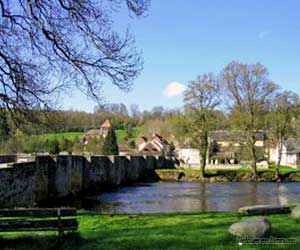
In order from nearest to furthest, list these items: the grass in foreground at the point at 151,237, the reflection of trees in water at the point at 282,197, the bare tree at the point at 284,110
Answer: the grass in foreground at the point at 151,237 → the reflection of trees in water at the point at 282,197 → the bare tree at the point at 284,110

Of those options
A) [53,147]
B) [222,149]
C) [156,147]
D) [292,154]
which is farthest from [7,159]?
[156,147]

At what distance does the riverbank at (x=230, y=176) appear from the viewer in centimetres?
5872

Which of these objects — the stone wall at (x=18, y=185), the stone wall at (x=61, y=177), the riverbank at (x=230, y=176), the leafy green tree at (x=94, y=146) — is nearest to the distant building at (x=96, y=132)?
the leafy green tree at (x=94, y=146)

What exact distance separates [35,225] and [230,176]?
2027 inches

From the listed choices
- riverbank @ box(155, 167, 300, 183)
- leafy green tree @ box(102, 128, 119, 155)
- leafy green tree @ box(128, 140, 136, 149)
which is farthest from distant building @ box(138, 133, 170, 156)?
riverbank @ box(155, 167, 300, 183)

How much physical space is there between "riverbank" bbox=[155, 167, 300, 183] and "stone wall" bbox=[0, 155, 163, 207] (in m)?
5.03

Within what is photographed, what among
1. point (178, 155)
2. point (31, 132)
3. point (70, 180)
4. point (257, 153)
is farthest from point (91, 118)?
point (31, 132)

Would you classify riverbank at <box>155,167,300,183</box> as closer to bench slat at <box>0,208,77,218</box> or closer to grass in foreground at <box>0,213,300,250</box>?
grass in foreground at <box>0,213,300,250</box>

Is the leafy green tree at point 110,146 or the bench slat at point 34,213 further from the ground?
the leafy green tree at point 110,146

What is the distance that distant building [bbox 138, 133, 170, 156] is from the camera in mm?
100812

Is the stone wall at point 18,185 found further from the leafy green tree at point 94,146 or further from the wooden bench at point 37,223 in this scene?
the leafy green tree at point 94,146

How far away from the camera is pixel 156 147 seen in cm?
10400

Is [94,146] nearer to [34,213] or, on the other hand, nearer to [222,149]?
[222,149]

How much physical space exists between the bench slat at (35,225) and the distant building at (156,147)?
87.2m
